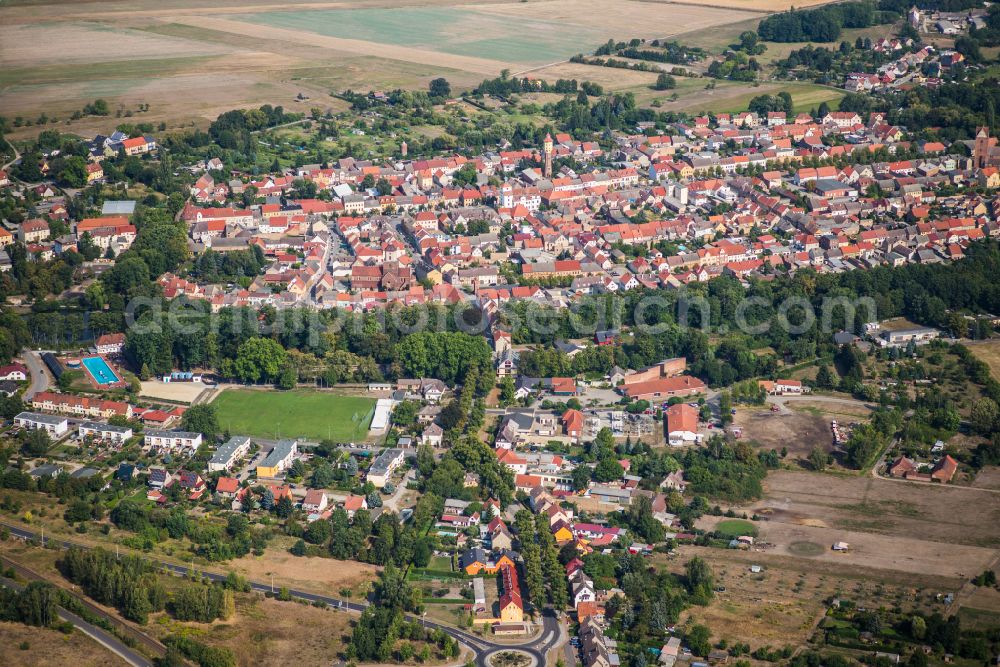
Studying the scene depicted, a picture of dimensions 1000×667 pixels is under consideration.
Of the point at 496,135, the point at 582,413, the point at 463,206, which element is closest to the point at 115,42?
the point at 496,135

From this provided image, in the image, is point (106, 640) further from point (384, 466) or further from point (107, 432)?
point (107, 432)

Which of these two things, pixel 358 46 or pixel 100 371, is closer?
pixel 100 371

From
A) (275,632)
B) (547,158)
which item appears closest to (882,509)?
(275,632)

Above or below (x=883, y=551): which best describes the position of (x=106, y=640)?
below

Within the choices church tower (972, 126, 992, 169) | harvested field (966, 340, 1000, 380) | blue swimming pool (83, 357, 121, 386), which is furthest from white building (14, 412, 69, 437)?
church tower (972, 126, 992, 169)

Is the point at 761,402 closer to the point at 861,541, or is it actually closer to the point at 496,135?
the point at 861,541
